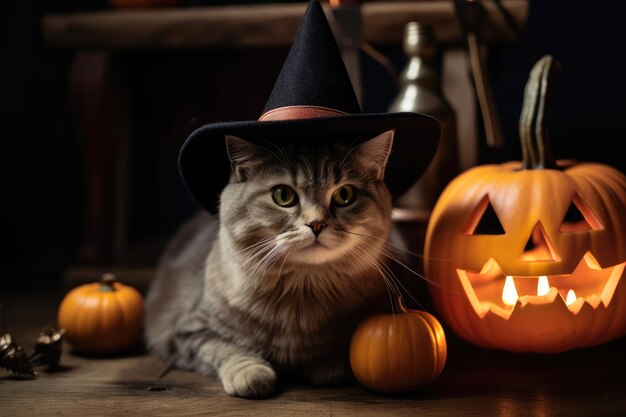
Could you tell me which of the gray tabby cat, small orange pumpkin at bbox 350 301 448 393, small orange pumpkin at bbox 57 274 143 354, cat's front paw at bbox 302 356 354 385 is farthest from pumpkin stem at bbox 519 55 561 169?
small orange pumpkin at bbox 57 274 143 354

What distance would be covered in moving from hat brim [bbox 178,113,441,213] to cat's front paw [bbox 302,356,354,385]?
45cm

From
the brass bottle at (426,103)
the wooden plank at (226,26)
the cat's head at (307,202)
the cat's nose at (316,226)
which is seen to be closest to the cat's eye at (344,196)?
the cat's head at (307,202)

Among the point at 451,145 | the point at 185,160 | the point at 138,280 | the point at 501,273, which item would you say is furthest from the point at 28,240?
the point at 501,273

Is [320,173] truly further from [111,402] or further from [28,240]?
[28,240]

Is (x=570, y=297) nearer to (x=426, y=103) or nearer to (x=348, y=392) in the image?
(x=348, y=392)

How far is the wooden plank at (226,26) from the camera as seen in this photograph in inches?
80.0

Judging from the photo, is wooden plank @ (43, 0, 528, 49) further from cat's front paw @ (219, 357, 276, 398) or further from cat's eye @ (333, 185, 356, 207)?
cat's front paw @ (219, 357, 276, 398)

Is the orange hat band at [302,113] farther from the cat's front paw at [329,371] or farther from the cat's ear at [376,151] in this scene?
the cat's front paw at [329,371]

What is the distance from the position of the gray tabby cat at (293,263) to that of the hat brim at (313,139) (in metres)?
0.03

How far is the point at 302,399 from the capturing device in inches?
54.1

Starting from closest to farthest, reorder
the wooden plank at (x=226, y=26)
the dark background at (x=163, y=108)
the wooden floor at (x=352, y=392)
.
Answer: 1. the wooden floor at (x=352, y=392)
2. the wooden plank at (x=226, y=26)
3. the dark background at (x=163, y=108)

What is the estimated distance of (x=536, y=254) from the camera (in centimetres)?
158

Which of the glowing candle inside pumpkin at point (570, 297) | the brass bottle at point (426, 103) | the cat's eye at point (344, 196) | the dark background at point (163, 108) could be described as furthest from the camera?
the dark background at point (163, 108)

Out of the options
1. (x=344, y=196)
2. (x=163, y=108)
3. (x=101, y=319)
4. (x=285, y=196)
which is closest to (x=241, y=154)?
(x=285, y=196)
